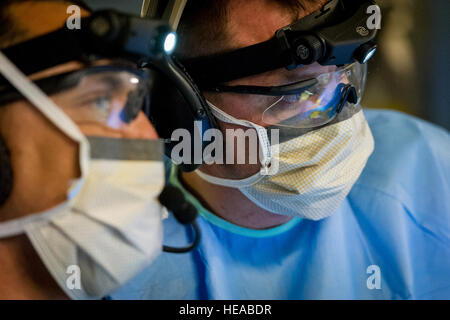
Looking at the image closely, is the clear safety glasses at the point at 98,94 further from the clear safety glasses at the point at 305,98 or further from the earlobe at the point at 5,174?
the clear safety glasses at the point at 305,98

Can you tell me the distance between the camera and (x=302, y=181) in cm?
110

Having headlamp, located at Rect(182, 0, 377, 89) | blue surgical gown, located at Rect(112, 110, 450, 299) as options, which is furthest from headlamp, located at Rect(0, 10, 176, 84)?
blue surgical gown, located at Rect(112, 110, 450, 299)

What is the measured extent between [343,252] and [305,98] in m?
0.52

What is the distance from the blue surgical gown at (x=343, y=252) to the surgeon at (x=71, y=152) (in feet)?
1.39

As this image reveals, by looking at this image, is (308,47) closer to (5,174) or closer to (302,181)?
(302,181)

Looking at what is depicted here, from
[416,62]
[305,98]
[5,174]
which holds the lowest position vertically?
[5,174]

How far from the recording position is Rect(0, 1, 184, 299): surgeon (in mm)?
731

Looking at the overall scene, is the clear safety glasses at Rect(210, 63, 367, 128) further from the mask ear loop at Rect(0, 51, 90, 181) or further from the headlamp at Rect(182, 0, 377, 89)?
the mask ear loop at Rect(0, 51, 90, 181)

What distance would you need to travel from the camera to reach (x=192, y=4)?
1080 millimetres

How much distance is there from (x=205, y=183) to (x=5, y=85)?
0.68 m

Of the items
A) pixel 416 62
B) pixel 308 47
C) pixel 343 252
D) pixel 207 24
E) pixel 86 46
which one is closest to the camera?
pixel 86 46

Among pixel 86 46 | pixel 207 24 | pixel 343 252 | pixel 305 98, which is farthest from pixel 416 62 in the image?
pixel 86 46
